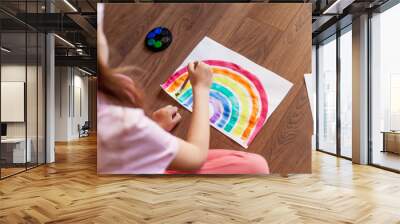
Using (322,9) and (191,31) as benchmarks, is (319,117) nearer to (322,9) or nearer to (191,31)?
(322,9)

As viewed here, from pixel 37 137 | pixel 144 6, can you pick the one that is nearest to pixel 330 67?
pixel 144 6

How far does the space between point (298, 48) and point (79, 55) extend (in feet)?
29.3

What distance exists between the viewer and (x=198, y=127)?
5.91 metres

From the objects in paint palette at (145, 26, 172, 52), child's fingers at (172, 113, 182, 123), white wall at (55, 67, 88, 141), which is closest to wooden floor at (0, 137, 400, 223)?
child's fingers at (172, 113, 182, 123)

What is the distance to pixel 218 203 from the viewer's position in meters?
4.36

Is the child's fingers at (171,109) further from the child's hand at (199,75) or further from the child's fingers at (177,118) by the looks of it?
the child's hand at (199,75)

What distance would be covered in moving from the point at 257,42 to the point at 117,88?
2338 mm

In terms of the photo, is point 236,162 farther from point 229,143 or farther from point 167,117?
point 167,117

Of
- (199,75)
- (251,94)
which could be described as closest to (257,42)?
(251,94)

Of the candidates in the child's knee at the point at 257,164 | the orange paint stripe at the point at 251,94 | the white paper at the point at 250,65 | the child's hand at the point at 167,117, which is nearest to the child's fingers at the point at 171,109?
the child's hand at the point at 167,117

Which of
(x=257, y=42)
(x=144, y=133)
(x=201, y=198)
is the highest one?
(x=257, y=42)

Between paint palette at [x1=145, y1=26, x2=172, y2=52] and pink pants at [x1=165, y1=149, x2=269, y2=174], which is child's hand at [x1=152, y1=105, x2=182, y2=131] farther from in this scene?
paint palette at [x1=145, y1=26, x2=172, y2=52]

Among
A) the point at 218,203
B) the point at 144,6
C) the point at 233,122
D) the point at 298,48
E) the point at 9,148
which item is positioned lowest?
the point at 218,203

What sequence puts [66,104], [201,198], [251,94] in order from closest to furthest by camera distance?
[201,198] → [251,94] → [66,104]
